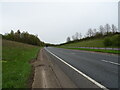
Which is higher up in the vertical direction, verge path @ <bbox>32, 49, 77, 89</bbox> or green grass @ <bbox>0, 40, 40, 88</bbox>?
green grass @ <bbox>0, 40, 40, 88</bbox>

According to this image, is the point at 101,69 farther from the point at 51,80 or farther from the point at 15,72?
the point at 15,72

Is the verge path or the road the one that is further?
the road

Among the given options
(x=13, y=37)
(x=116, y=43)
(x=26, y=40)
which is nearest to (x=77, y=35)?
(x=26, y=40)

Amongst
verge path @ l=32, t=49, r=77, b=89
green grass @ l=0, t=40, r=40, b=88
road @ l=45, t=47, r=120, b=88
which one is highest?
road @ l=45, t=47, r=120, b=88

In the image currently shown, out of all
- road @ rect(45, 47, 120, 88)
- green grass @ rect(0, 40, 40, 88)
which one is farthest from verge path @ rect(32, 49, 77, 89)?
road @ rect(45, 47, 120, 88)

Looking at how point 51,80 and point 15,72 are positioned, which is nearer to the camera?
point 51,80

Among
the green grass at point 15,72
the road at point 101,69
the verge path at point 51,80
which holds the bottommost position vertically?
the verge path at point 51,80

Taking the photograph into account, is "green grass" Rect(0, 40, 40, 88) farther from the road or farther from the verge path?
the road

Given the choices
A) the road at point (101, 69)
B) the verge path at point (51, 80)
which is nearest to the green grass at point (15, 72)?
the verge path at point (51, 80)

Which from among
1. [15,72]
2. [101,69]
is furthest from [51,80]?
[101,69]

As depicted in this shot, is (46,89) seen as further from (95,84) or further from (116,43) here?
(116,43)

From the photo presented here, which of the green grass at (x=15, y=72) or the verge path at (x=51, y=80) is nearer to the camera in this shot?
the verge path at (x=51, y=80)

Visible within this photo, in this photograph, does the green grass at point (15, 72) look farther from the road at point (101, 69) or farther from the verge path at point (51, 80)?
the road at point (101, 69)

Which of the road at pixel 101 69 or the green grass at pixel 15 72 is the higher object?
the road at pixel 101 69
